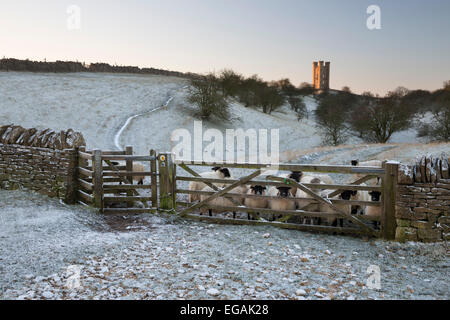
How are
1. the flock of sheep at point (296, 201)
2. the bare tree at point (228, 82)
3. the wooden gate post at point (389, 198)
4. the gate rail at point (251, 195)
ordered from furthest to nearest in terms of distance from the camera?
the bare tree at point (228, 82) → the flock of sheep at point (296, 201) → the gate rail at point (251, 195) → the wooden gate post at point (389, 198)

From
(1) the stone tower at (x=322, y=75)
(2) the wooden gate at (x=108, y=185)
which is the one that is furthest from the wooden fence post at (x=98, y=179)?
(1) the stone tower at (x=322, y=75)

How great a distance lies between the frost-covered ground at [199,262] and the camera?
5.12 m

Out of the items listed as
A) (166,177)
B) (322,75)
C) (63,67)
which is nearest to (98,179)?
(166,177)

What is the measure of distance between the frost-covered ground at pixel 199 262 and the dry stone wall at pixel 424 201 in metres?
0.30

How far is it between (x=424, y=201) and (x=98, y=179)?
8.30 m

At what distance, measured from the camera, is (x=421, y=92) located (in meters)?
82.8

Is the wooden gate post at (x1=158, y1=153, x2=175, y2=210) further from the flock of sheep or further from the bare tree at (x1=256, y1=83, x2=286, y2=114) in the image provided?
the bare tree at (x1=256, y1=83, x2=286, y2=114)

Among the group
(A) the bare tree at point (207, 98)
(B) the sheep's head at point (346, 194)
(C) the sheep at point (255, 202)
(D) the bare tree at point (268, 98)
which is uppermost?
(D) the bare tree at point (268, 98)

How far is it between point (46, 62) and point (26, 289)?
182 feet

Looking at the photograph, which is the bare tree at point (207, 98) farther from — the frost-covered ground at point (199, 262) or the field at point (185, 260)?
the frost-covered ground at point (199, 262)

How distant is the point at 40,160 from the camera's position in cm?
1105
